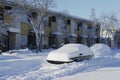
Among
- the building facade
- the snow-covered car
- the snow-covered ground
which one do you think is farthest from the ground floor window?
the snow-covered ground

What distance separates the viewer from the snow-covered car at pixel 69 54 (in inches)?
789

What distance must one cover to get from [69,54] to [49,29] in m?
32.0

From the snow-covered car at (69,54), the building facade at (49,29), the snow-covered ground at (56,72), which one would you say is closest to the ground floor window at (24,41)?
the building facade at (49,29)

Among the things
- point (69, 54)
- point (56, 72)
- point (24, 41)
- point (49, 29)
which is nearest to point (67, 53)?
point (69, 54)

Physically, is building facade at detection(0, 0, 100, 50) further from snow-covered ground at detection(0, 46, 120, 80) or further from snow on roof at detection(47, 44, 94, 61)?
snow-covered ground at detection(0, 46, 120, 80)

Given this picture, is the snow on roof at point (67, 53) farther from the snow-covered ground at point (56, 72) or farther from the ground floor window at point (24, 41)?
the ground floor window at point (24, 41)

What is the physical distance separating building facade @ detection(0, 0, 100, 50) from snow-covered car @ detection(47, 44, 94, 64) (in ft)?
58.0

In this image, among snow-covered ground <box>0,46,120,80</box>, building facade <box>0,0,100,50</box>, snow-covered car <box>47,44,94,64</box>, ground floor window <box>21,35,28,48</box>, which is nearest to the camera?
snow-covered ground <box>0,46,120,80</box>

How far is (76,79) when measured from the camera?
12.4m

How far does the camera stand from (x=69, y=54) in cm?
2028

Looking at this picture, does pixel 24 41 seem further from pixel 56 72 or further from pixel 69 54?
pixel 56 72

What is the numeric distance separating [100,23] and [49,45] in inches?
537

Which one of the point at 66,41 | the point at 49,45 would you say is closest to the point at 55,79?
the point at 49,45

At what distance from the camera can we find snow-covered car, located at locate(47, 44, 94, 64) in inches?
789
